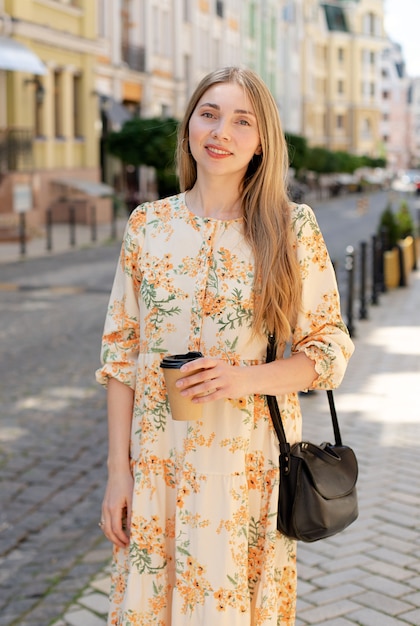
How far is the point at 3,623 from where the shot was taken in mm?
4090

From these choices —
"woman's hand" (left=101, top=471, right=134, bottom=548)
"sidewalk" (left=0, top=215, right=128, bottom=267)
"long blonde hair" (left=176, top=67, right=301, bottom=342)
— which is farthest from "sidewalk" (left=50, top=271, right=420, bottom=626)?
"sidewalk" (left=0, top=215, right=128, bottom=267)

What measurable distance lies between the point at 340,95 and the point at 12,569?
95.2 meters

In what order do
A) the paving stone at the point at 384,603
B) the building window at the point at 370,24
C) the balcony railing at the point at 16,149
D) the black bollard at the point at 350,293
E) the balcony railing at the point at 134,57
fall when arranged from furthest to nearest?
1. the building window at the point at 370,24
2. the balcony railing at the point at 134,57
3. the balcony railing at the point at 16,149
4. the black bollard at the point at 350,293
5. the paving stone at the point at 384,603

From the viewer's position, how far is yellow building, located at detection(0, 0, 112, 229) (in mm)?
27156

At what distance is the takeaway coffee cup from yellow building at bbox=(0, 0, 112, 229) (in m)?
22.6

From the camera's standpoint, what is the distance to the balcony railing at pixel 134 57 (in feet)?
128

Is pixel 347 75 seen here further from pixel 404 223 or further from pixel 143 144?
pixel 404 223

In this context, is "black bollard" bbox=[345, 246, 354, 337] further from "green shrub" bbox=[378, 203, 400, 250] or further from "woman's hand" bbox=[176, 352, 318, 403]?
"woman's hand" bbox=[176, 352, 318, 403]

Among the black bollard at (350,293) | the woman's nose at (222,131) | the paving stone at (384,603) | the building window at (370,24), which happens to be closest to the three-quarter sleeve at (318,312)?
the woman's nose at (222,131)

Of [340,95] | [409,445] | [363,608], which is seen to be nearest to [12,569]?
[363,608]

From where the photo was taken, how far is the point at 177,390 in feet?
7.81

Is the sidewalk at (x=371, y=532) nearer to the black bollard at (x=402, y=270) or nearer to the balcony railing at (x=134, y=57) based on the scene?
the black bollard at (x=402, y=270)

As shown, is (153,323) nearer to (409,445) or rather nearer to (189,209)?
(189,209)

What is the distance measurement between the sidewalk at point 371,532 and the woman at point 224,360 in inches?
57.4
